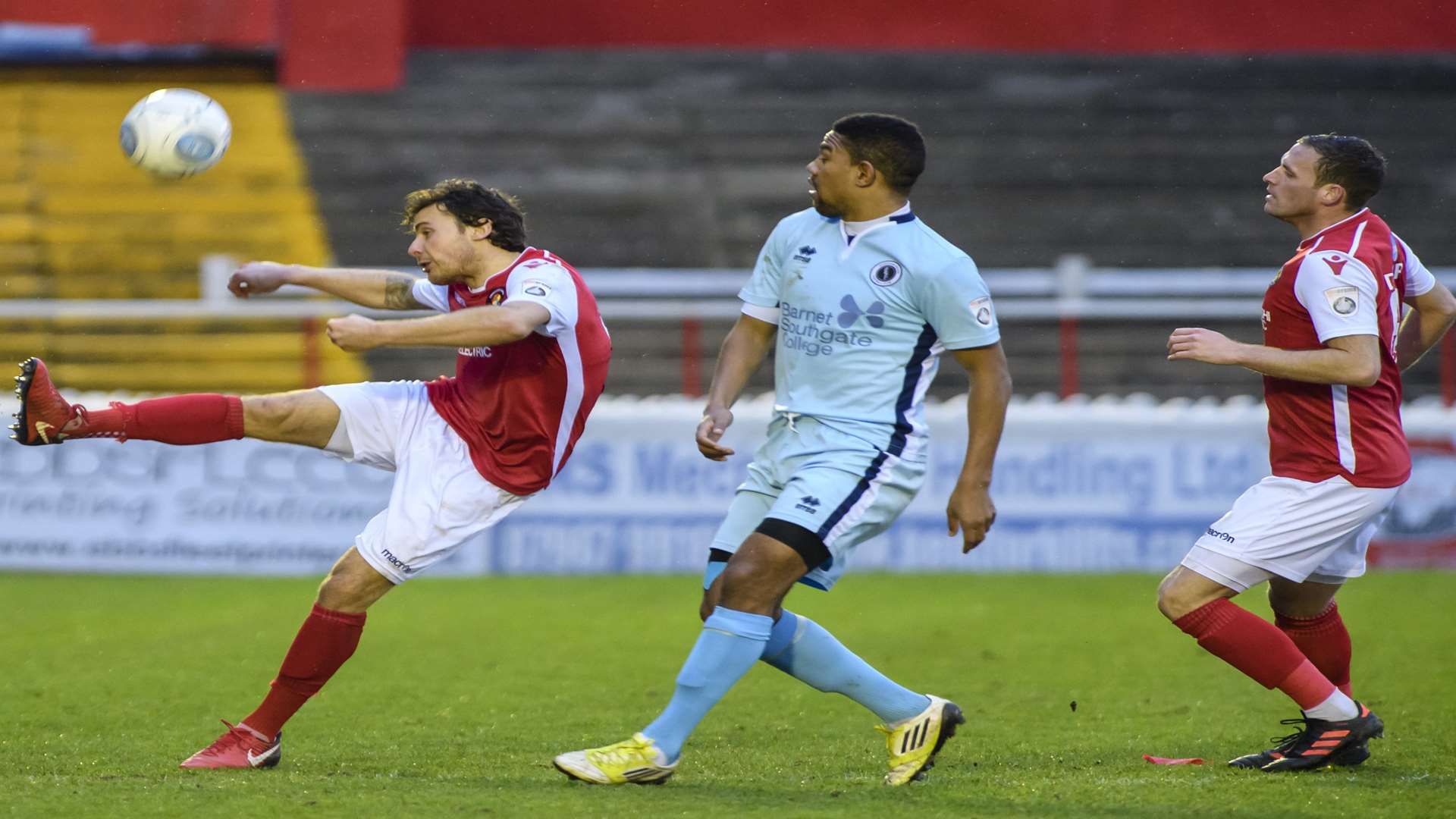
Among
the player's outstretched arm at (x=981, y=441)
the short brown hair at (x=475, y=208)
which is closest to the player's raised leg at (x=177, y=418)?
Answer: the short brown hair at (x=475, y=208)

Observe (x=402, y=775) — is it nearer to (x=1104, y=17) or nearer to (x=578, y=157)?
(x=578, y=157)

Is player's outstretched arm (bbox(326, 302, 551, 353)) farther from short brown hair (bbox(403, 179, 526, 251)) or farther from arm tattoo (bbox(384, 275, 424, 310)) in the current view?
arm tattoo (bbox(384, 275, 424, 310))

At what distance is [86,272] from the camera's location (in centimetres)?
1468

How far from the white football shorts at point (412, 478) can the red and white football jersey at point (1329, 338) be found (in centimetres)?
218

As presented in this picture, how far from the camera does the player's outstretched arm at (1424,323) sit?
15.5 feet

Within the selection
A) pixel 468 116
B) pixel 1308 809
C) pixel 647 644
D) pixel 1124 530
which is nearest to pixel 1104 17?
pixel 468 116

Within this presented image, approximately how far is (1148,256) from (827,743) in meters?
10.4

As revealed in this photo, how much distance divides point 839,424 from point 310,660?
Answer: 159cm

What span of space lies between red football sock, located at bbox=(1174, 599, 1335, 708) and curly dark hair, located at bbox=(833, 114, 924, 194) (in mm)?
1435

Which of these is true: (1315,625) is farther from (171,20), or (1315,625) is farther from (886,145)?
(171,20)

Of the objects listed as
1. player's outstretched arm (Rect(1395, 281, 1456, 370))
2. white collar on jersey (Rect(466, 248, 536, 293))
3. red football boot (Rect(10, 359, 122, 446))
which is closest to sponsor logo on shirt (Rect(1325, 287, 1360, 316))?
player's outstretched arm (Rect(1395, 281, 1456, 370))

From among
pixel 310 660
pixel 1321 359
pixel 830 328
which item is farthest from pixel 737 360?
pixel 1321 359

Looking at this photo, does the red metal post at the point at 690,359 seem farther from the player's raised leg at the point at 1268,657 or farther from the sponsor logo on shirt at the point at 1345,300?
the sponsor logo on shirt at the point at 1345,300

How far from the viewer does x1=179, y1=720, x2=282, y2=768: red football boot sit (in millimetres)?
4441
